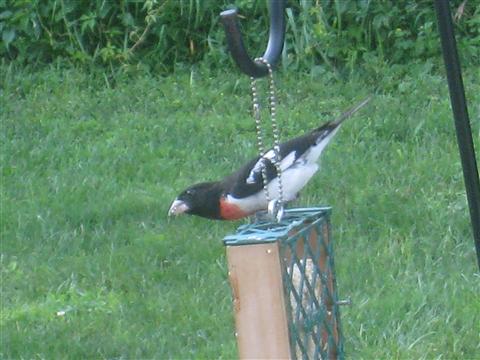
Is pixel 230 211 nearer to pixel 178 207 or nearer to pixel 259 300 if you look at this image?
pixel 178 207

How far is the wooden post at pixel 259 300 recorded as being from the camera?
196 centimetres

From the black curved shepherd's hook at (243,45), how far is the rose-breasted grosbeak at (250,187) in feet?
9.55

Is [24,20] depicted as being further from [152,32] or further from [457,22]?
[457,22]

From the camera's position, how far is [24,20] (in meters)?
8.63

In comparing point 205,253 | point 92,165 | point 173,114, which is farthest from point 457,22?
point 205,253

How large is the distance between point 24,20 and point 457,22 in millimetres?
3173

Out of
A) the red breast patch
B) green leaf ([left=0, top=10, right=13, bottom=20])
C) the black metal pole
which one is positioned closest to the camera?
the black metal pole

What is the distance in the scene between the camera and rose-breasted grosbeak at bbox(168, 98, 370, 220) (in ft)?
17.1

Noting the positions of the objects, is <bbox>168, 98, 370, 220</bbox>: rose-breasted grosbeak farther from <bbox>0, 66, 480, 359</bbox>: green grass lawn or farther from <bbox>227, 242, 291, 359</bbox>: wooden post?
<bbox>227, 242, 291, 359</bbox>: wooden post

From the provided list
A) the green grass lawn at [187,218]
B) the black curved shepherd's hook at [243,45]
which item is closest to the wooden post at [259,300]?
the black curved shepherd's hook at [243,45]

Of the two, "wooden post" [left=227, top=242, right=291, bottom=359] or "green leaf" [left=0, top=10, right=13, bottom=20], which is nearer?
"wooden post" [left=227, top=242, right=291, bottom=359]

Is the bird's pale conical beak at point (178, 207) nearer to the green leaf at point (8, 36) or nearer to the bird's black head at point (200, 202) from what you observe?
the bird's black head at point (200, 202)

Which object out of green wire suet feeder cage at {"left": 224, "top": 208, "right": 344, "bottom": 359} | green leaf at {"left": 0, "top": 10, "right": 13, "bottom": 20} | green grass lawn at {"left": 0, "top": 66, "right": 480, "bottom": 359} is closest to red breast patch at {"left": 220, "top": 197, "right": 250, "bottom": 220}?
green grass lawn at {"left": 0, "top": 66, "right": 480, "bottom": 359}

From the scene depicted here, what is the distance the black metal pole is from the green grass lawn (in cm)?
196
